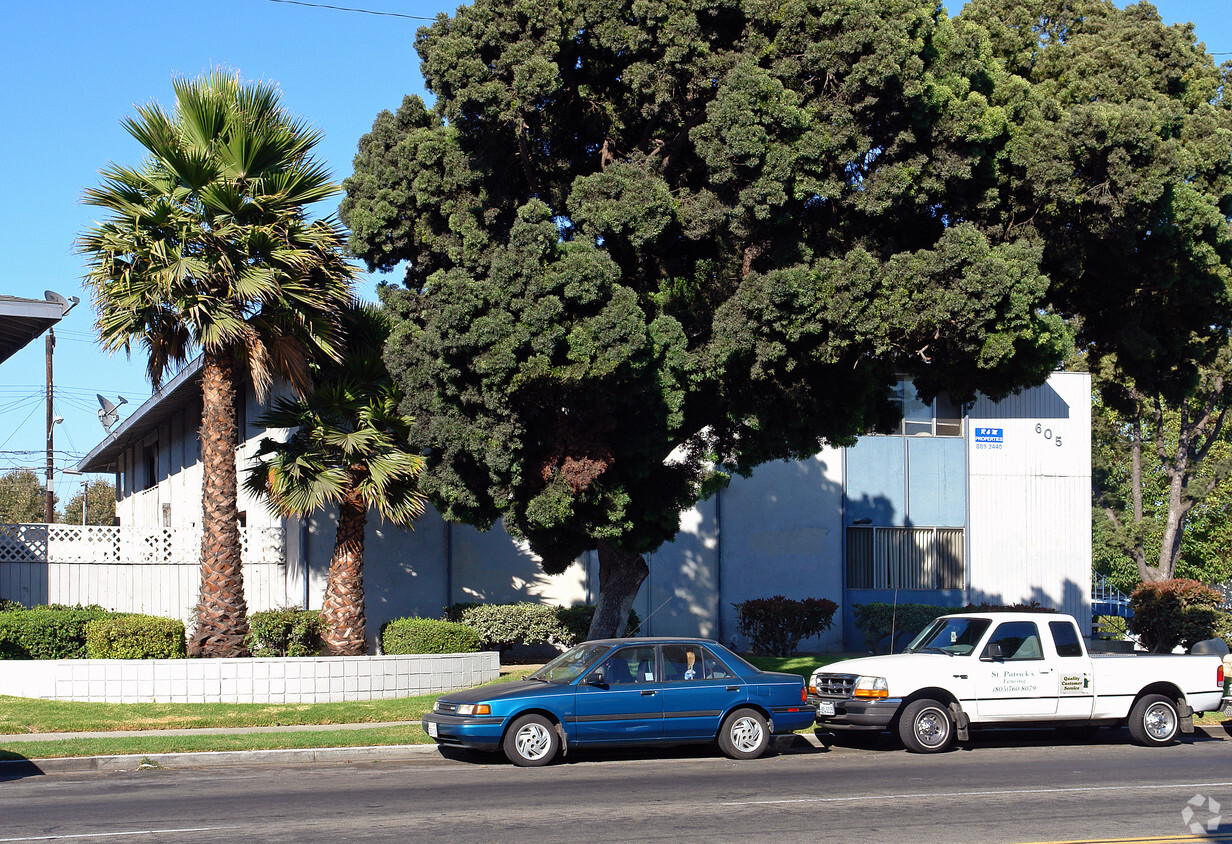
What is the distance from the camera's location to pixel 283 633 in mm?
19656

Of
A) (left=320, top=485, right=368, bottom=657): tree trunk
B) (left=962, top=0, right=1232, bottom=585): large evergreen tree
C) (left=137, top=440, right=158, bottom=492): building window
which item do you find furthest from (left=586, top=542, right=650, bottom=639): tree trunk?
(left=137, top=440, right=158, bottom=492): building window

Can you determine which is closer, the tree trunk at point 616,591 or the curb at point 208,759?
the curb at point 208,759

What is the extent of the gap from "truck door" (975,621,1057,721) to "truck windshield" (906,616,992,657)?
203 mm

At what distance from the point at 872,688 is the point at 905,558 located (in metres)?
15.0

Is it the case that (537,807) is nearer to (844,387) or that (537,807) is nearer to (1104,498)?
(844,387)

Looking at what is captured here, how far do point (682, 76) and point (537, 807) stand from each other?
9.99 metres

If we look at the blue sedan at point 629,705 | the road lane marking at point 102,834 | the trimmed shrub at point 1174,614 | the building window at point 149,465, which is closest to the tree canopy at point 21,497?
the building window at point 149,465

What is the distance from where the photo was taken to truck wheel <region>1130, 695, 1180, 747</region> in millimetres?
14234

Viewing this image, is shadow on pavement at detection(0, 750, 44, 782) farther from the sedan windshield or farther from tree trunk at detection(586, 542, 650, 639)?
tree trunk at detection(586, 542, 650, 639)

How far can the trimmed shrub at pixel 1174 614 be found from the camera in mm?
26219

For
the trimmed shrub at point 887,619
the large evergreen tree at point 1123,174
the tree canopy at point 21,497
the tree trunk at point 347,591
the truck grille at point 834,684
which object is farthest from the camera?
the tree canopy at point 21,497

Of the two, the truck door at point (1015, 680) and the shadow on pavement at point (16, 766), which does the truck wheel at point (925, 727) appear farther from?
the shadow on pavement at point (16, 766)

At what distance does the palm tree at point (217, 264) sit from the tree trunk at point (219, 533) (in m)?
0.02

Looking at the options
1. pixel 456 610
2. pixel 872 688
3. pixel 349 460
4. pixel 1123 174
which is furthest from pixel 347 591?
pixel 1123 174
